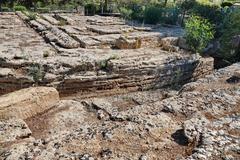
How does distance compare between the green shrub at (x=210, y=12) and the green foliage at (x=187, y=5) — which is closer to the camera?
the green shrub at (x=210, y=12)

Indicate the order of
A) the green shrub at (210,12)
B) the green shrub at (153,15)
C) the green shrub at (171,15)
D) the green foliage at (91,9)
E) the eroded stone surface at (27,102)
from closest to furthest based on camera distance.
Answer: the eroded stone surface at (27,102)
the green shrub at (210,12)
the green shrub at (153,15)
the green shrub at (171,15)
the green foliage at (91,9)

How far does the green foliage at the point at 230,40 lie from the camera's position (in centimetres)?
1273

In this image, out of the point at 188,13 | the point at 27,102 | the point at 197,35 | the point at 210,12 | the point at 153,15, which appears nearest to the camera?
the point at 27,102

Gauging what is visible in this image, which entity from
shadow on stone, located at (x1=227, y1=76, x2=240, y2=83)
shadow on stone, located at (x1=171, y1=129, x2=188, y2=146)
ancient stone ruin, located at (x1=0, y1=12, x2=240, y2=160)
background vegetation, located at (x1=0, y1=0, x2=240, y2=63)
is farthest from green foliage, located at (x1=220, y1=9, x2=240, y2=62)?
shadow on stone, located at (x1=171, y1=129, x2=188, y2=146)

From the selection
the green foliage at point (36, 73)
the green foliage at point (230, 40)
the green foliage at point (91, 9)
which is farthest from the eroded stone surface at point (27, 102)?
the green foliage at point (91, 9)

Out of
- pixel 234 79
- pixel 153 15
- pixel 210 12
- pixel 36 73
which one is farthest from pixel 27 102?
pixel 210 12

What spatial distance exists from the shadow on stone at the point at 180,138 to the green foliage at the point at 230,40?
29.2 ft

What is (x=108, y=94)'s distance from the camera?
1079 centimetres

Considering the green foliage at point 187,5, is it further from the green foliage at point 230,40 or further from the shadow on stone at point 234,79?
the shadow on stone at point 234,79

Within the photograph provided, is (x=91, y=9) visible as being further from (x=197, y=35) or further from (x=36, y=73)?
(x=36, y=73)

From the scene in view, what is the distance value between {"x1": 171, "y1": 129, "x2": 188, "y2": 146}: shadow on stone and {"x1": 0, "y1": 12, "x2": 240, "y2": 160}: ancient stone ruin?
0.02 meters

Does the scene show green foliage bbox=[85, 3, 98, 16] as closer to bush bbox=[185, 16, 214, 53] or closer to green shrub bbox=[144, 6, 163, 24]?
green shrub bbox=[144, 6, 163, 24]

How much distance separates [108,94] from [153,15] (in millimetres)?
8018

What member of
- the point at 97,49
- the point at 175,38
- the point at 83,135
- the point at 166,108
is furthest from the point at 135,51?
the point at 83,135
